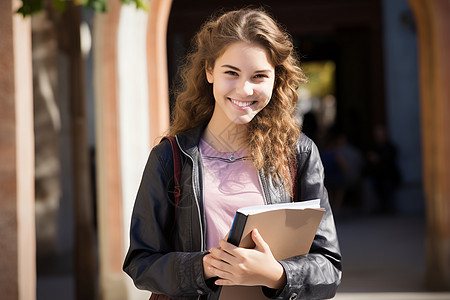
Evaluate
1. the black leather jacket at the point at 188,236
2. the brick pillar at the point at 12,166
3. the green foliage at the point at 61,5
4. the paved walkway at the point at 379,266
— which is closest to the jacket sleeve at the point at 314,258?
the black leather jacket at the point at 188,236

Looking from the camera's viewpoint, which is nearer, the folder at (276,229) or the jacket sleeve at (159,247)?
the folder at (276,229)

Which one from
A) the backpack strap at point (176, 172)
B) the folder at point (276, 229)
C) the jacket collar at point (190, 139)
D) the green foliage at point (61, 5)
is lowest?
the folder at point (276, 229)

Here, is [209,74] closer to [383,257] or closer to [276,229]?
[276,229]

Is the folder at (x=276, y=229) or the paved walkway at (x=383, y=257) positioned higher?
the folder at (x=276, y=229)

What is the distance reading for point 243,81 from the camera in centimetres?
186

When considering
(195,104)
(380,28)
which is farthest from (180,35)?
(195,104)

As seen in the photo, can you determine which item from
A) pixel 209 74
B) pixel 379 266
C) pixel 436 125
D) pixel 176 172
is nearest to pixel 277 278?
pixel 176 172

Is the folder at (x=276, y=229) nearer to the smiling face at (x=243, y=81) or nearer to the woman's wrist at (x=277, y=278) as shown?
the woman's wrist at (x=277, y=278)

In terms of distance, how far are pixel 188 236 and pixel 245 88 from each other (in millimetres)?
455

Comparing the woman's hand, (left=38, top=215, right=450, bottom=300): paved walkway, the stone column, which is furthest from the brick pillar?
the stone column

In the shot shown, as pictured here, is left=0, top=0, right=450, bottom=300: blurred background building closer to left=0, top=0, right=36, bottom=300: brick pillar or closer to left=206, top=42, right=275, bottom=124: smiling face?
left=0, top=0, right=36, bottom=300: brick pillar

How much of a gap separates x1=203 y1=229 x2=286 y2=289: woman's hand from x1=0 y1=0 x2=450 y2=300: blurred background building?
571 millimetres

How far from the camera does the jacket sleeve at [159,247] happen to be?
5.85 feet

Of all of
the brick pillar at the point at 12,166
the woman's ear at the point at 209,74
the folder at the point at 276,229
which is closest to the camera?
the folder at the point at 276,229
